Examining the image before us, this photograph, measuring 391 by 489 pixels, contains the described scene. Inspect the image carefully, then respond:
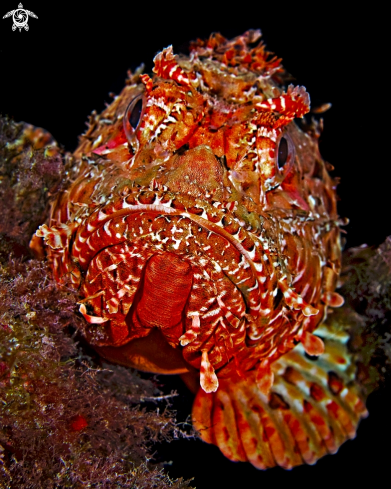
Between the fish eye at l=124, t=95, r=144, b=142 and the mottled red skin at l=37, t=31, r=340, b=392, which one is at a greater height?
the fish eye at l=124, t=95, r=144, b=142

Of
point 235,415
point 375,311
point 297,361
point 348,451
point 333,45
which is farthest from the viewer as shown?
point 333,45

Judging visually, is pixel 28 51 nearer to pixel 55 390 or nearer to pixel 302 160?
pixel 302 160

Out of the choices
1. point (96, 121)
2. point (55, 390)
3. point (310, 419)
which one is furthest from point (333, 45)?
point (55, 390)

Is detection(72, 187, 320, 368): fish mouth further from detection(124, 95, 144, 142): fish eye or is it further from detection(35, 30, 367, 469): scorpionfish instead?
detection(124, 95, 144, 142): fish eye

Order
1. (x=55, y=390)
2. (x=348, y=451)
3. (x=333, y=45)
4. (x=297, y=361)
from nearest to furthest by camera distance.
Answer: (x=55, y=390) → (x=297, y=361) → (x=348, y=451) → (x=333, y=45)

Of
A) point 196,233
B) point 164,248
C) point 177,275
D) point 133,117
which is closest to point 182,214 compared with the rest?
point 196,233

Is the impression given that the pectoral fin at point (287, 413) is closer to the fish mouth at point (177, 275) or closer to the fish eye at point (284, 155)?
the fish mouth at point (177, 275)

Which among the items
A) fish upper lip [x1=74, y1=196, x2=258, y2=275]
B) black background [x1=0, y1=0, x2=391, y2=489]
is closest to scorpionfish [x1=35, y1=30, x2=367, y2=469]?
fish upper lip [x1=74, y1=196, x2=258, y2=275]
